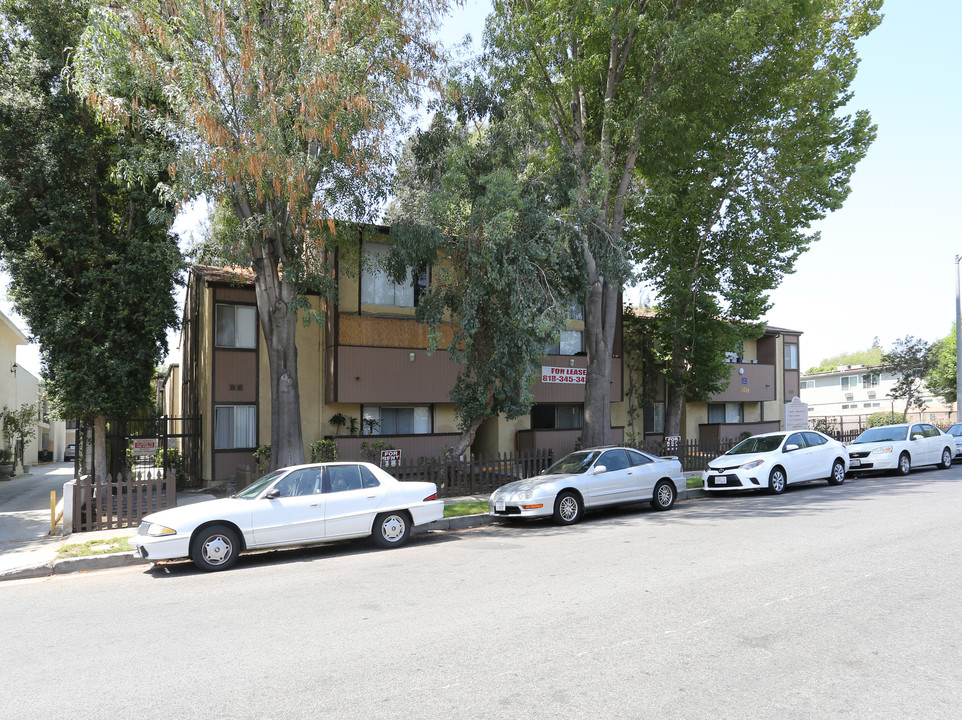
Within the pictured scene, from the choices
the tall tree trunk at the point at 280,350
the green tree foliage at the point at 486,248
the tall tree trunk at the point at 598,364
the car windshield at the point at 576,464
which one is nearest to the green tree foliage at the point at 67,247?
the tall tree trunk at the point at 280,350

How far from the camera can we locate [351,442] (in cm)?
2036

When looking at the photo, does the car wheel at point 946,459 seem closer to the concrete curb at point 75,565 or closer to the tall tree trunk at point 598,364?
the tall tree trunk at point 598,364

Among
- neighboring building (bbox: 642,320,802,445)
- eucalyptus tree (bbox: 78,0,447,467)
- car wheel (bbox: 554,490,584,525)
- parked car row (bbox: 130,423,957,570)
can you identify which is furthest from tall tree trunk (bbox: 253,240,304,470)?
neighboring building (bbox: 642,320,802,445)

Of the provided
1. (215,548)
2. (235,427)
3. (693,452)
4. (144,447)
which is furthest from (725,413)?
(215,548)

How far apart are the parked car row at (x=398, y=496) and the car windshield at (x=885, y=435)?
3061 mm

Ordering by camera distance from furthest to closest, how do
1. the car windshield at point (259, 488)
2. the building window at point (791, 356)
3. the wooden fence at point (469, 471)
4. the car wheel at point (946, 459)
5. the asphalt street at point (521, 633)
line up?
the building window at point (791, 356) → the car wheel at point (946, 459) → the wooden fence at point (469, 471) → the car windshield at point (259, 488) → the asphalt street at point (521, 633)

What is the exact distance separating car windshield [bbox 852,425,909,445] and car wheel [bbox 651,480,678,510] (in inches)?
362

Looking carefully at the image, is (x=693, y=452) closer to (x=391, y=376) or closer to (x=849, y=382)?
(x=391, y=376)

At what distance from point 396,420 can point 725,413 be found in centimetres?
1829

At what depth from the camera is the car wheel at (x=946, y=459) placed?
21766 millimetres

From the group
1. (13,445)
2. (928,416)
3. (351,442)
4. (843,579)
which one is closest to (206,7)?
(351,442)

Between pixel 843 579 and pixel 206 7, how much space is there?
13.5 metres

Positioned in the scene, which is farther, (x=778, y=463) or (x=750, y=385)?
(x=750, y=385)

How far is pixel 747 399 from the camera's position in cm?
3222
